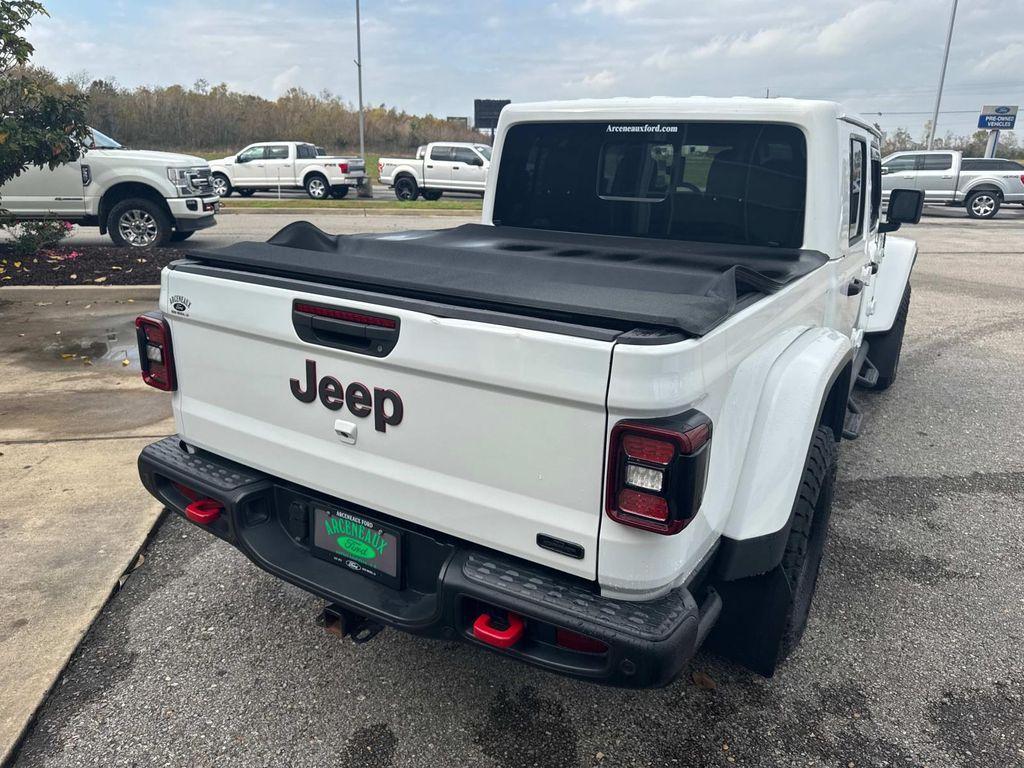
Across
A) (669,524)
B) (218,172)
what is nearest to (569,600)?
(669,524)

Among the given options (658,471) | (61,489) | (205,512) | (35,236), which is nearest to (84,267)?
(35,236)

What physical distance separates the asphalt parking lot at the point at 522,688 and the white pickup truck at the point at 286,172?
21542 millimetres

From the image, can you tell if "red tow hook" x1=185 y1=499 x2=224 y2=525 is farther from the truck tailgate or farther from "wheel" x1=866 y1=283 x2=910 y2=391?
"wheel" x1=866 y1=283 x2=910 y2=391

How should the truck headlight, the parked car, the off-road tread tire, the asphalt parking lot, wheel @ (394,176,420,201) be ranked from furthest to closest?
wheel @ (394,176,420,201) → the truck headlight → the parked car → the off-road tread tire → the asphalt parking lot

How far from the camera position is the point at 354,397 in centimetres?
226

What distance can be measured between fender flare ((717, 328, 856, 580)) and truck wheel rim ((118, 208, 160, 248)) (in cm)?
1088

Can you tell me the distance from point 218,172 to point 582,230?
22671 mm

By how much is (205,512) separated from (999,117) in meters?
37.2

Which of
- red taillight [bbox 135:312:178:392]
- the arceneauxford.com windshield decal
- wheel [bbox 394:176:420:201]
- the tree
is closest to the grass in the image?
wheel [bbox 394:176:420:201]

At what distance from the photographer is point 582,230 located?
3988 millimetres

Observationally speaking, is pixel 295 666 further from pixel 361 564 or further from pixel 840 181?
pixel 840 181

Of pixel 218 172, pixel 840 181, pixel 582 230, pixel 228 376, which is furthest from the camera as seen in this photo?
pixel 218 172

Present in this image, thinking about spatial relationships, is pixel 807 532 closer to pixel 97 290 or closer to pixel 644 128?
pixel 644 128

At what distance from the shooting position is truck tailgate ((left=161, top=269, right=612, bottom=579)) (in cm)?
Answer: 188
